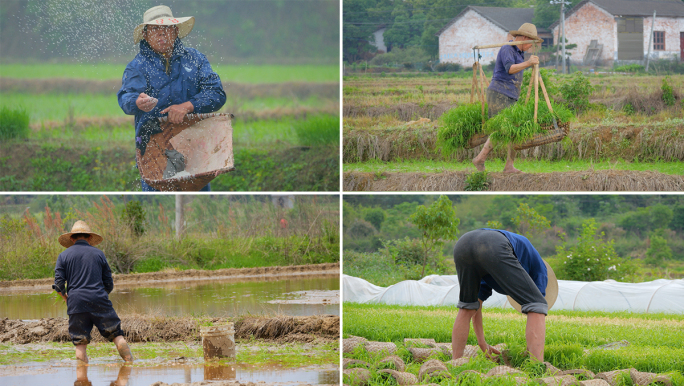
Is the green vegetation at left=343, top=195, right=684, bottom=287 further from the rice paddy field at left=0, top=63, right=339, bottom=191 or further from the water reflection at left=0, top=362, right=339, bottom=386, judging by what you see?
the water reflection at left=0, top=362, right=339, bottom=386

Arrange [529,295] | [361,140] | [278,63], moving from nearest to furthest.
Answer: [529,295] < [361,140] < [278,63]

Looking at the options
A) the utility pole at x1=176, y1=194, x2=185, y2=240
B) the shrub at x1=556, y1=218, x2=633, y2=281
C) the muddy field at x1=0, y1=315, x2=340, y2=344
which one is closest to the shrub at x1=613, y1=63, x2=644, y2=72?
the shrub at x1=556, y1=218, x2=633, y2=281

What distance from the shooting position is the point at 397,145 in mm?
8875

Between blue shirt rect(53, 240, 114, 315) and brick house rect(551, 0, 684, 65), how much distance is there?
854 cm

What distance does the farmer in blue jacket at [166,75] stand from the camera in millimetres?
5402

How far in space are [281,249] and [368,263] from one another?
4.99 metres

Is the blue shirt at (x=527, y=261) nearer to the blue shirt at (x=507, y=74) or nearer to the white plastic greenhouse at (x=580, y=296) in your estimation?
the blue shirt at (x=507, y=74)

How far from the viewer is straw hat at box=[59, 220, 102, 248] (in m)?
4.70

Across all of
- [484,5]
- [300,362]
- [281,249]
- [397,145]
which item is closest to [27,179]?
[281,249]

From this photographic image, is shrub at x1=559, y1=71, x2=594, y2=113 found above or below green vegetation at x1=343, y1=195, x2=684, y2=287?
above

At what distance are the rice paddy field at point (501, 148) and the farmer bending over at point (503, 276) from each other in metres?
2.63

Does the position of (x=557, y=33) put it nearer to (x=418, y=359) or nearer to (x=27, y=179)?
(x=418, y=359)

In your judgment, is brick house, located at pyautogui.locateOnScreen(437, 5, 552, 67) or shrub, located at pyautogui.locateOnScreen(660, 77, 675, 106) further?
shrub, located at pyautogui.locateOnScreen(660, 77, 675, 106)

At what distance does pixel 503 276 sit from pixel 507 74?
296cm
